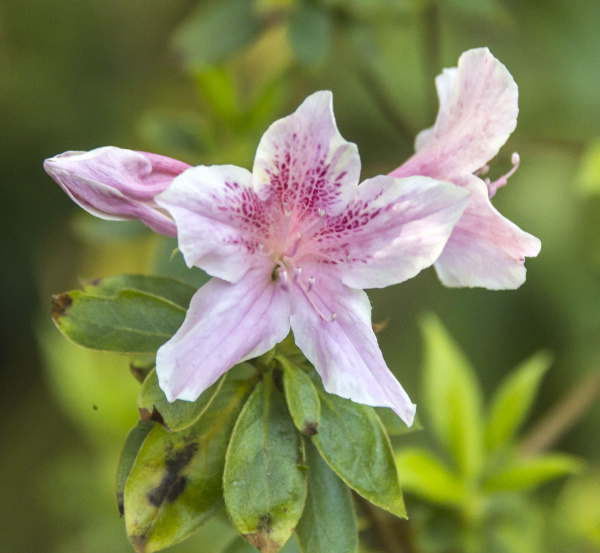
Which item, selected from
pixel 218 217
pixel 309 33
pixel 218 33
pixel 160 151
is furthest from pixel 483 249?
pixel 160 151

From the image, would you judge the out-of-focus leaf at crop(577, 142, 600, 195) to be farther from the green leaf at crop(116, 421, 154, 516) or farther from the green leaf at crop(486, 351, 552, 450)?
the green leaf at crop(116, 421, 154, 516)

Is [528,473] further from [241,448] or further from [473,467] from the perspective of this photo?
[241,448]

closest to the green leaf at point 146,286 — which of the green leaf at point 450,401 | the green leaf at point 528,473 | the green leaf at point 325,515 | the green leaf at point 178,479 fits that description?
the green leaf at point 178,479

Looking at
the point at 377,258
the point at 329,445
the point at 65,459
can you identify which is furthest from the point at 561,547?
the point at 65,459

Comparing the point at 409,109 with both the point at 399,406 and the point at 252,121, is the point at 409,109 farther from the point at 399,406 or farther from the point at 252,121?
the point at 399,406

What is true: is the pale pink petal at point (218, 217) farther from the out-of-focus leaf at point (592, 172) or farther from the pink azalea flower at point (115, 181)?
the out-of-focus leaf at point (592, 172)

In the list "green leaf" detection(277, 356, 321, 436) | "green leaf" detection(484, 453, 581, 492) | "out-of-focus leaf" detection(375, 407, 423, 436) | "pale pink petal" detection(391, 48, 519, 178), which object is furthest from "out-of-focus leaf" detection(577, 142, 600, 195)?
"green leaf" detection(277, 356, 321, 436)
